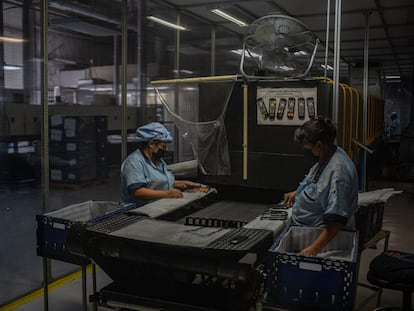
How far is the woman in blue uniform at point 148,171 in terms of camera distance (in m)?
2.85

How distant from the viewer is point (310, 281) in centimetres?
185

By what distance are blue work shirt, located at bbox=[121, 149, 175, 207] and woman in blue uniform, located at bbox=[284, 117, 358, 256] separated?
1032 mm

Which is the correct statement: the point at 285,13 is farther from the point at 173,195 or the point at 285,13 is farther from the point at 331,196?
the point at 331,196

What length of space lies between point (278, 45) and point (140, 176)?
1.36m

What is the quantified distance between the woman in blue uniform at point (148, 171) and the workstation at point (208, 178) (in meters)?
0.04

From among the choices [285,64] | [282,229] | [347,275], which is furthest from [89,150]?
[347,275]

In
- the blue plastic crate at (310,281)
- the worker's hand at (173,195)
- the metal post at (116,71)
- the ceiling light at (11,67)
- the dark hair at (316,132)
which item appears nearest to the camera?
the blue plastic crate at (310,281)

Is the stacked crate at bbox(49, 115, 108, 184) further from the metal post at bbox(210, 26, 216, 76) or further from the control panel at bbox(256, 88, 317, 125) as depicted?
the control panel at bbox(256, 88, 317, 125)

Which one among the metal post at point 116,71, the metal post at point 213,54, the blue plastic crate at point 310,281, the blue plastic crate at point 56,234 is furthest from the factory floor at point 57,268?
the metal post at point 213,54

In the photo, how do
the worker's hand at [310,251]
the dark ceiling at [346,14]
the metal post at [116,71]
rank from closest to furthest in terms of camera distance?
the worker's hand at [310,251] < the dark ceiling at [346,14] < the metal post at [116,71]

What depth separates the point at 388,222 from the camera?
5539 millimetres

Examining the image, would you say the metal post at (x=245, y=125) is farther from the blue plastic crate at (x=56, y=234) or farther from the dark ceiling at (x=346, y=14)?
the dark ceiling at (x=346, y=14)

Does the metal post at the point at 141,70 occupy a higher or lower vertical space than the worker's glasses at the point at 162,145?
higher

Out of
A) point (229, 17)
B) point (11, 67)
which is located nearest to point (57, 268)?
point (11, 67)
